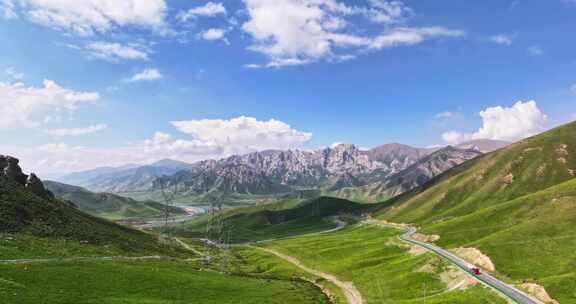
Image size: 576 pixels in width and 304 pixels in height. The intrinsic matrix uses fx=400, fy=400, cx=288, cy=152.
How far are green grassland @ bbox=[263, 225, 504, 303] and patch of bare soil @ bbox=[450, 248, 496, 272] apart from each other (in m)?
9.05

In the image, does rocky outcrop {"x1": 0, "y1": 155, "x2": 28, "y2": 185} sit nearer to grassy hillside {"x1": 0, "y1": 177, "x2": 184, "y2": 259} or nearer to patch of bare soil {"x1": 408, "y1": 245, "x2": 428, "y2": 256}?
grassy hillside {"x1": 0, "y1": 177, "x2": 184, "y2": 259}

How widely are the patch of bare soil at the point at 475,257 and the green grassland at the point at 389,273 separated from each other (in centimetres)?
905

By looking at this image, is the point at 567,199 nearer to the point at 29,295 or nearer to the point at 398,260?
the point at 398,260

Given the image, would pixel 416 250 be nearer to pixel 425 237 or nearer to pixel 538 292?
pixel 425 237

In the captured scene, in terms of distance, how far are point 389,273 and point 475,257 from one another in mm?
22965

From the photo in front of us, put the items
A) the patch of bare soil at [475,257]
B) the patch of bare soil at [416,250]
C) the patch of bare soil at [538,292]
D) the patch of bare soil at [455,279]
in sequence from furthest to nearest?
1. the patch of bare soil at [416,250]
2. the patch of bare soil at [475,257]
3. the patch of bare soil at [455,279]
4. the patch of bare soil at [538,292]

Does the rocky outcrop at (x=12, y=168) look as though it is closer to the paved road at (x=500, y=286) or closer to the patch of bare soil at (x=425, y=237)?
the paved road at (x=500, y=286)

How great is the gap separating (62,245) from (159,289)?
3320cm

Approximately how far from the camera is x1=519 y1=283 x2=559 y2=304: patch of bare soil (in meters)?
69.2

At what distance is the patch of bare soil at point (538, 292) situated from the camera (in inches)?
2724

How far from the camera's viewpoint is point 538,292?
240 feet

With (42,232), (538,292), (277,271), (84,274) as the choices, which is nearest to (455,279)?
(538,292)

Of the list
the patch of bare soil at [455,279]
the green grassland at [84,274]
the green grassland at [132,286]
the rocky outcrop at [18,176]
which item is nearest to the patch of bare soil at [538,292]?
the patch of bare soil at [455,279]

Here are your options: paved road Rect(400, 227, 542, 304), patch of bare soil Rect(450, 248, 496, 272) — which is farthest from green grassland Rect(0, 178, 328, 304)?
patch of bare soil Rect(450, 248, 496, 272)
